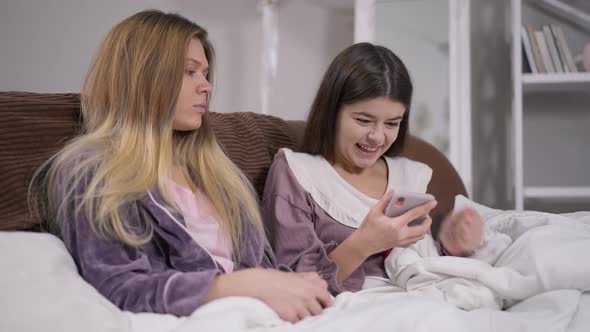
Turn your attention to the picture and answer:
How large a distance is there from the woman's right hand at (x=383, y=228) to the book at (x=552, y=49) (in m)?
1.85

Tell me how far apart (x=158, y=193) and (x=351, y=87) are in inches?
21.7

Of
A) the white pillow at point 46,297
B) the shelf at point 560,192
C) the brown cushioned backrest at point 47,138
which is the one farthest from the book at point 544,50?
the white pillow at point 46,297

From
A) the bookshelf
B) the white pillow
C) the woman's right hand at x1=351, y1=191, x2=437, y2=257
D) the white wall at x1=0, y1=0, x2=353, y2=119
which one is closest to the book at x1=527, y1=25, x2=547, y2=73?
the bookshelf

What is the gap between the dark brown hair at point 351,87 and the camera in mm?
1466

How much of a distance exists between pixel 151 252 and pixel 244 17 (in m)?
2.49

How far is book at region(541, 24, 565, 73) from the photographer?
286cm

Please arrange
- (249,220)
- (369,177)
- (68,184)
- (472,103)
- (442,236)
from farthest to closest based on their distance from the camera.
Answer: (472,103) → (369,177) → (442,236) → (249,220) → (68,184)

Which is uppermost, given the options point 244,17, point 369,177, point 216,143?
point 244,17

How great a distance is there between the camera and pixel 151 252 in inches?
43.6

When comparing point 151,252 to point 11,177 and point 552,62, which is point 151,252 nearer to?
point 11,177

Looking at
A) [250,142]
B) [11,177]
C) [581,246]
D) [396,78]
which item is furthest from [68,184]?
[581,246]

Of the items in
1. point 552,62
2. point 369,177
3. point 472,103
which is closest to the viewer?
point 369,177

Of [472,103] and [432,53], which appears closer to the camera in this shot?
[432,53]

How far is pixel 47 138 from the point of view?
1.17 m
